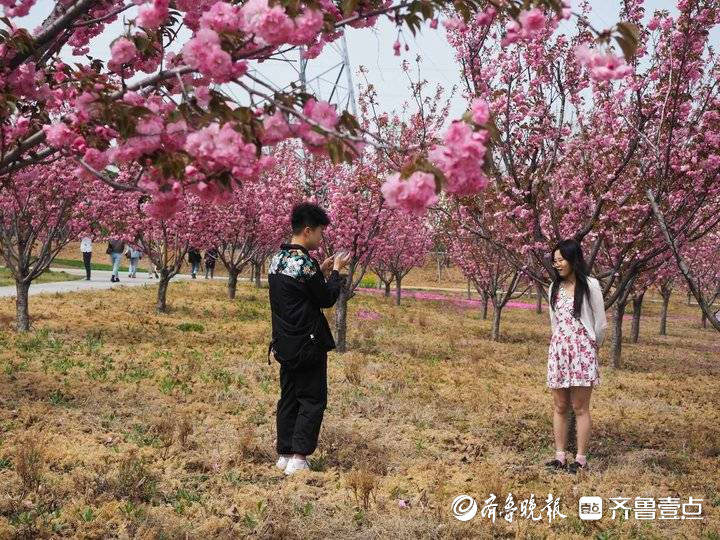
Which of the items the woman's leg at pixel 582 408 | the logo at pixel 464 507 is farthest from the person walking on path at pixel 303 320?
the woman's leg at pixel 582 408

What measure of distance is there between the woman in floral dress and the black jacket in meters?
2.01

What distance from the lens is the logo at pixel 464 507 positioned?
4219 mm

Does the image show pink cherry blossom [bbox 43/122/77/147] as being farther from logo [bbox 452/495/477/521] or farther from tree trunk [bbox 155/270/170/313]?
tree trunk [bbox 155/270/170/313]

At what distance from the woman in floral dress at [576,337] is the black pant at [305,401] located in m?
2.01

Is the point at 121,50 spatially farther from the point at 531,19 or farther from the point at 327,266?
the point at 327,266

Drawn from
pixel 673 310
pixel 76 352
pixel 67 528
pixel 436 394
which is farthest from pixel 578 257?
pixel 673 310

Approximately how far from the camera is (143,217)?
1391 centimetres

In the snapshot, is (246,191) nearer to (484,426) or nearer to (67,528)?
(484,426)

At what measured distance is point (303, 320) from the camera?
4785mm

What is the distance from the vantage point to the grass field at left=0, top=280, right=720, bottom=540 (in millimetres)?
4141

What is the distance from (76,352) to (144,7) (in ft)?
26.3

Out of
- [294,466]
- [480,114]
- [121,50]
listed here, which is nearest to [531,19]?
[480,114]

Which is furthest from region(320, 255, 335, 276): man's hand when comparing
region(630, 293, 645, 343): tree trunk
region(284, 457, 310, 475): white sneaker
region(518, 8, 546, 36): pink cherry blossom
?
region(630, 293, 645, 343): tree trunk

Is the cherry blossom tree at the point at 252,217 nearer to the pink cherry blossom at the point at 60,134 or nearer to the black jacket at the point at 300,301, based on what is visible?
the black jacket at the point at 300,301
